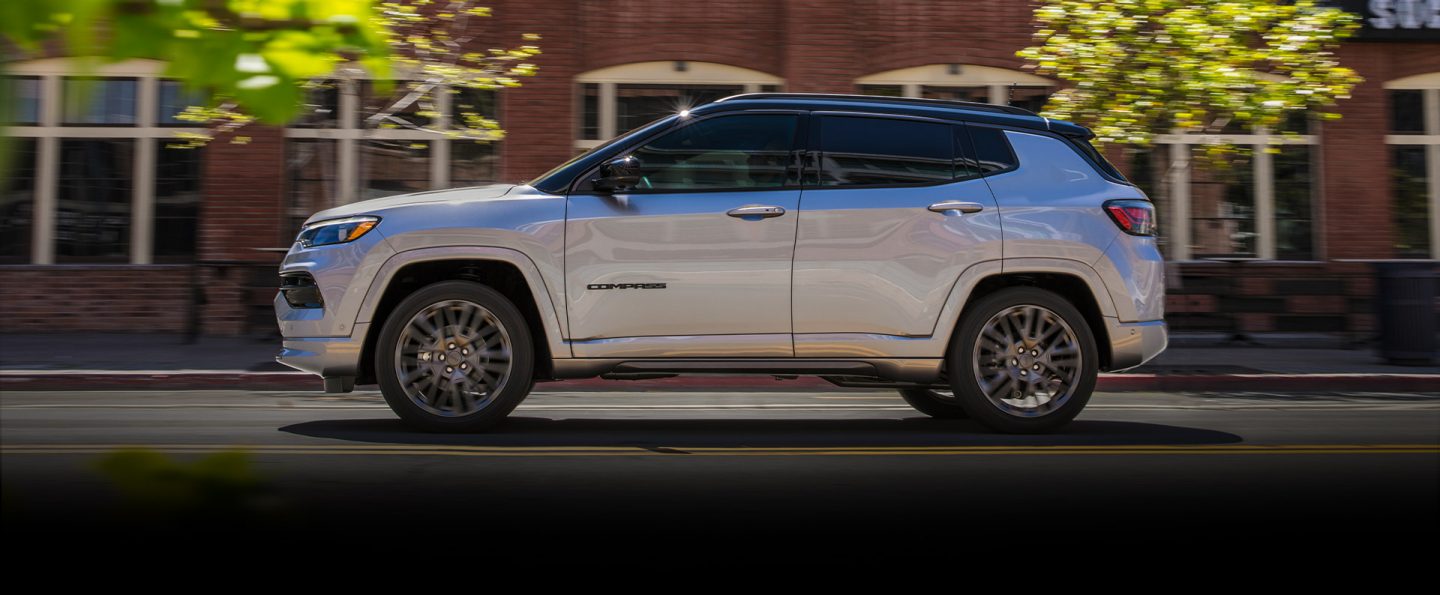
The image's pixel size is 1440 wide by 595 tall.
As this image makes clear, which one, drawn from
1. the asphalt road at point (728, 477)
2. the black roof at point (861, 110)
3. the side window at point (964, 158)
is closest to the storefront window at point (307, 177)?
the asphalt road at point (728, 477)

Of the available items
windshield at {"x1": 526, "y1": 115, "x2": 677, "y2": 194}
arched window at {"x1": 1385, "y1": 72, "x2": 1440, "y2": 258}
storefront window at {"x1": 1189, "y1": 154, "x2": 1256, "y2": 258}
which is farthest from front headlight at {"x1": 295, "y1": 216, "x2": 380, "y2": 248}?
arched window at {"x1": 1385, "y1": 72, "x2": 1440, "y2": 258}

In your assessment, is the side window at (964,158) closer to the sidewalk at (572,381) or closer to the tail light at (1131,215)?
the tail light at (1131,215)

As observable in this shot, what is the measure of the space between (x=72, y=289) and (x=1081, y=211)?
14418 millimetres

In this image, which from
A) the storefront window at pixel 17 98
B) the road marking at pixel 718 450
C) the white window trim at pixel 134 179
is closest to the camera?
the storefront window at pixel 17 98

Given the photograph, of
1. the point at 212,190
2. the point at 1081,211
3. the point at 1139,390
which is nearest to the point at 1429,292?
the point at 1139,390

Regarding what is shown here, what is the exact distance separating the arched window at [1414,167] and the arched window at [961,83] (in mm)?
5335

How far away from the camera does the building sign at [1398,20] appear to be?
56.6ft

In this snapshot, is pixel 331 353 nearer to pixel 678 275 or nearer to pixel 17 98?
pixel 678 275

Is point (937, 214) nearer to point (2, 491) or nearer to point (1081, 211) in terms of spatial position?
point (1081, 211)

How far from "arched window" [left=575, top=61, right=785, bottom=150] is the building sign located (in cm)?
834

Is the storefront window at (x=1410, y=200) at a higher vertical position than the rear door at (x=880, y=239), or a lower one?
higher

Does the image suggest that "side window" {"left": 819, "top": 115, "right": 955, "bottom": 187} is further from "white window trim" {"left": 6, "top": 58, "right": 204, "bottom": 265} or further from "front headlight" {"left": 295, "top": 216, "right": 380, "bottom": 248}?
"white window trim" {"left": 6, "top": 58, "right": 204, "bottom": 265}

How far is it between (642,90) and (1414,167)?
37.6 feet

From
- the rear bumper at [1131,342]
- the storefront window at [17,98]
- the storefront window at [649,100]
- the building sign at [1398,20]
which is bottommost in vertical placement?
the rear bumper at [1131,342]
